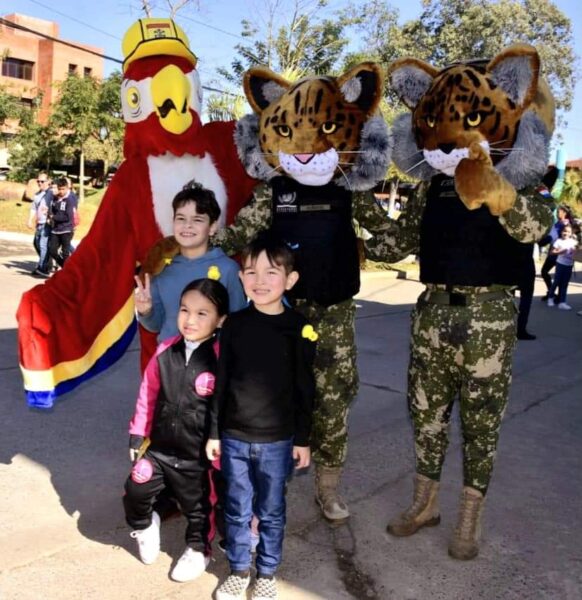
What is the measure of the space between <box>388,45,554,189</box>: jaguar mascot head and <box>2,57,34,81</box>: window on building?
48464 mm

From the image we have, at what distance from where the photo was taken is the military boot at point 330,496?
2998mm

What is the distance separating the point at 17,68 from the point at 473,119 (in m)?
49.8

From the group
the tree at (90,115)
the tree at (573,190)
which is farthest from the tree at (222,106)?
the tree at (573,190)

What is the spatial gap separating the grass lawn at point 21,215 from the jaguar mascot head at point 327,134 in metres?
14.0

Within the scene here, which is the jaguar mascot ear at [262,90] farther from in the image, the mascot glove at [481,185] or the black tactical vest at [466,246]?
the mascot glove at [481,185]

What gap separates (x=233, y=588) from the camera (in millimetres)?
2396

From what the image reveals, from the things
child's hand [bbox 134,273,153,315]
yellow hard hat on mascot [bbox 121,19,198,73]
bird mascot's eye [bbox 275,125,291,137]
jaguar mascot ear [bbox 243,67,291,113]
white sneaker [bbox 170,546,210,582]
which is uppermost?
yellow hard hat on mascot [bbox 121,19,198,73]

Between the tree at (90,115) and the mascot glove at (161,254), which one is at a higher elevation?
the tree at (90,115)

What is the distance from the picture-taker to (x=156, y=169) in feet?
9.74

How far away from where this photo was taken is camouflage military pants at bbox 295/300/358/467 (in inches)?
111

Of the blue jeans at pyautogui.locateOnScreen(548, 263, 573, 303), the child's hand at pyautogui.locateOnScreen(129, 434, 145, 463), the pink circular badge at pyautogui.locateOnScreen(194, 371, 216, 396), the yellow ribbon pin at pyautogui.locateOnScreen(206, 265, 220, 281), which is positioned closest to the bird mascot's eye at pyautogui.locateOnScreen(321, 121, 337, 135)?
the yellow ribbon pin at pyautogui.locateOnScreen(206, 265, 220, 281)

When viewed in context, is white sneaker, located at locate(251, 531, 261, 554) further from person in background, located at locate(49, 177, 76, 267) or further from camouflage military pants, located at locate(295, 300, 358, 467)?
person in background, located at locate(49, 177, 76, 267)

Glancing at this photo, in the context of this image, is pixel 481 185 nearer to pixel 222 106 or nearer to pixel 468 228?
pixel 468 228

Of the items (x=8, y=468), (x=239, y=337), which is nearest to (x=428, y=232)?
(x=239, y=337)
